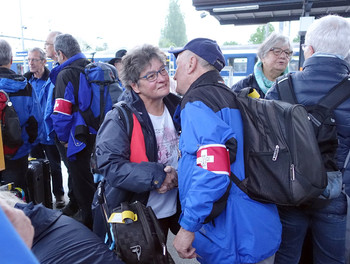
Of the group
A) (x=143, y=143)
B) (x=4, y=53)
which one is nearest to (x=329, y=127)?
(x=143, y=143)

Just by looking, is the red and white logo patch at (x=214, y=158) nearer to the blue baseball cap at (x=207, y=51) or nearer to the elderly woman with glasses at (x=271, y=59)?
the blue baseball cap at (x=207, y=51)

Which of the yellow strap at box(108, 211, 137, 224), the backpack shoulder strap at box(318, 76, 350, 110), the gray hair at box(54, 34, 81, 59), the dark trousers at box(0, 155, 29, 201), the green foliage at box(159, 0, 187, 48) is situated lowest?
the dark trousers at box(0, 155, 29, 201)

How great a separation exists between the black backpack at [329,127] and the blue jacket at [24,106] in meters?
2.79

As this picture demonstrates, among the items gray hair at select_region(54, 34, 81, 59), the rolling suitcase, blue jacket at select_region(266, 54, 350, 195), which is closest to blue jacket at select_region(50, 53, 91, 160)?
gray hair at select_region(54, 34, 81, 59)

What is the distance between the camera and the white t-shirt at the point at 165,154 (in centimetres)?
201

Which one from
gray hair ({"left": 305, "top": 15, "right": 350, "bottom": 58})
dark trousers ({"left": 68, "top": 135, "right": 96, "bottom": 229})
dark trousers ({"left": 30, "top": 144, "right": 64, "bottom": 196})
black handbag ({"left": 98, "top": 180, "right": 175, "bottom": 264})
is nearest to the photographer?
black handbag ({"left": 98, "top": 180, "right": 175, "bottom": 264})

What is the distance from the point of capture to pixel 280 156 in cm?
140

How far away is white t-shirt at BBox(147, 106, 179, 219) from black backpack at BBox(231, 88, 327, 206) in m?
0.71

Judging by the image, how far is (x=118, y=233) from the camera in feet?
5.25

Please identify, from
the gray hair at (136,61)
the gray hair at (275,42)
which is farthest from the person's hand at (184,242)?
the gray hair at (275,42)

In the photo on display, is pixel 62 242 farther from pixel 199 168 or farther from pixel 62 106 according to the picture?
pixel 62 106

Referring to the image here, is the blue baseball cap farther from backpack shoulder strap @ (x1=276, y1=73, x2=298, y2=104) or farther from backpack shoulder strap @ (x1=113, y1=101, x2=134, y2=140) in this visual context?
backpack shoulder strap @ (x1=113, y1=101, x2=134, y2=140)

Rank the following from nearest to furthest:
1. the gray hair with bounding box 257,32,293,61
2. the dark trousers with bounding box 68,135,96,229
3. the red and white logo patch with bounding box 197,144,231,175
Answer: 1. the red and white logo patch with bounding box 197,144,231,175
2. the gray hair with bounding box 257,32,293,61
3. the dark trousers with bounding box 68,135,96,229

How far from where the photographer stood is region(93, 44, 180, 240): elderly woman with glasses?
1.78 m
